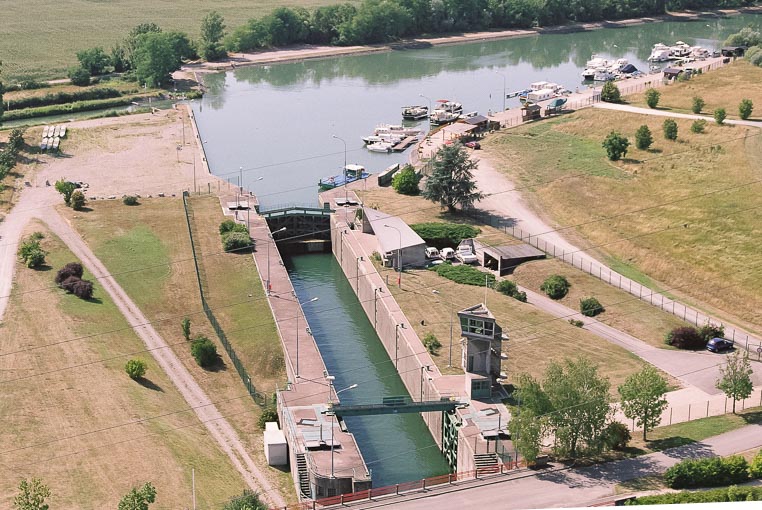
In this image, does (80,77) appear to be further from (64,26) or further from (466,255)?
(466,255)

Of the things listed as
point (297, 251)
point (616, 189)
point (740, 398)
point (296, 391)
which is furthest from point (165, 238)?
point (740, 398)

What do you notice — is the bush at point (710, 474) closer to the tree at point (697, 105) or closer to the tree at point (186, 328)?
the tree at point (186, 328)

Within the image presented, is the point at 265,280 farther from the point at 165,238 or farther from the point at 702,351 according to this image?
the point at 702,351

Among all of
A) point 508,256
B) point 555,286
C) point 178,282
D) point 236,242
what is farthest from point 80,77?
point 555,286

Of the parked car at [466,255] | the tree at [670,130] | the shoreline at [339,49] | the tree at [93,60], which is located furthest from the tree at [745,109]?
the tree at [93,60]

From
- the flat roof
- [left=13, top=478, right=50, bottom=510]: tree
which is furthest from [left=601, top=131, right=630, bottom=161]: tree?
[left=13, top=478, right=50, bottom=510]: tree

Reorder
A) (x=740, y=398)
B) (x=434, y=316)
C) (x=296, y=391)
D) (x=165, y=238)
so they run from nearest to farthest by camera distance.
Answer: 1. (x=740, y=398)
2. (x=296, y=391)
3. (x=434, y=316)
4. (x=165, y=238)

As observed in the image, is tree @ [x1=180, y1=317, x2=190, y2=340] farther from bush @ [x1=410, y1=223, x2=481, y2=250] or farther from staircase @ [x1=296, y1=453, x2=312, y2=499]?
bush @ [x1=410, y1=223, x2=481, y2=250]
